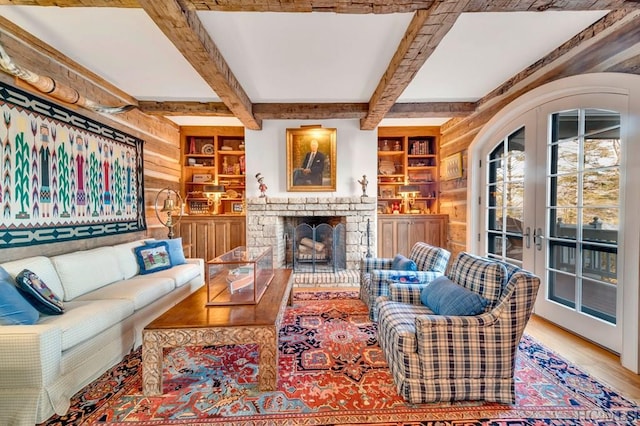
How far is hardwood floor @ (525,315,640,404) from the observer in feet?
6.71

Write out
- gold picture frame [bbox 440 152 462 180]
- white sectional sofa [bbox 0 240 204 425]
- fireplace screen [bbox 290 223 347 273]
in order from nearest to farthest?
white sectional sofa [bbox 0 240 204 425] → gold picture frame [bbox 440 152 462 180] → fireplace screen [bbox 290 223 347 273]

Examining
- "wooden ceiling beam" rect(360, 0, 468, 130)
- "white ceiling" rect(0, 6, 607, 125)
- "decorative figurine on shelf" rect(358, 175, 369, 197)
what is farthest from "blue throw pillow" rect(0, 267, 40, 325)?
"decorative figurine on shelf" rect(358, 175, 369, 197)

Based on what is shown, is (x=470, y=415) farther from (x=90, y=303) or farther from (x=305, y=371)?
(x=90, y=303)

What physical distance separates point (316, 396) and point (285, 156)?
388 centimetres

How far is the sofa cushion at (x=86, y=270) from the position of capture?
8.47 feet

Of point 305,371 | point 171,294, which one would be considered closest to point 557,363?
point 305,371

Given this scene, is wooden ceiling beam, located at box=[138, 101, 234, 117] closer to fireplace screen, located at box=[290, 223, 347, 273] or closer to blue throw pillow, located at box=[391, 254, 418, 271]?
fireplace screen, located at box=[290, 223, 347, 273]

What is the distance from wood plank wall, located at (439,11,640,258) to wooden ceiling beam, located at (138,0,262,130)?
3356 millimetres

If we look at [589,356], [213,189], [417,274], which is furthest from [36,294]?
[589,356]

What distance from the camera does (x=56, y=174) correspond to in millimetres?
2854

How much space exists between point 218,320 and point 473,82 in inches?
158

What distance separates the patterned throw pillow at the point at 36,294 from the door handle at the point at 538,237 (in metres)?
4.63

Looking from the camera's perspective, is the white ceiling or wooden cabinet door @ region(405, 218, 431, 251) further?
wooden cabinet door @ region(405, 218, 431, 251)

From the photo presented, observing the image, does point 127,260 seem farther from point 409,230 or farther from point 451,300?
point 409,230
